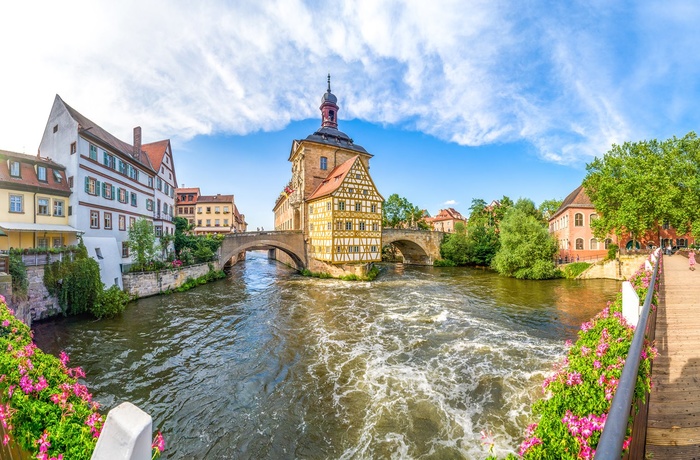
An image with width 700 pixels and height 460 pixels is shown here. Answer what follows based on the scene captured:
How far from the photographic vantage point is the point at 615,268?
25.9 metres

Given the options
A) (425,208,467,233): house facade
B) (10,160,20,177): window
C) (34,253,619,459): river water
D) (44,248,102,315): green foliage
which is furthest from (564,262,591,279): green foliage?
(425,208,467,233): house facade

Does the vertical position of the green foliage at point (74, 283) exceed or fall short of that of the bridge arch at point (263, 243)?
it falls short

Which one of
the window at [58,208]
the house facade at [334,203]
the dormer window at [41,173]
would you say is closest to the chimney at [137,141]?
the dormer window at [41,173]

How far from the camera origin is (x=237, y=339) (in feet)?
39.5

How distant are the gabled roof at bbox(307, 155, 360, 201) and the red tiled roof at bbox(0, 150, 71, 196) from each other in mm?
16613

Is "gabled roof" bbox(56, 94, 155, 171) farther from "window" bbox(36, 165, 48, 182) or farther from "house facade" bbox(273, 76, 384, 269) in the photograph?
"house facade" bbox(273, 76, 384, 269)

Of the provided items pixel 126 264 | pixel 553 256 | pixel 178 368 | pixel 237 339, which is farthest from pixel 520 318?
pixel 126 264

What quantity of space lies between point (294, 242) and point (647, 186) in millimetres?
29690

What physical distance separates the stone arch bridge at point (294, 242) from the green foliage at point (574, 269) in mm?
14311

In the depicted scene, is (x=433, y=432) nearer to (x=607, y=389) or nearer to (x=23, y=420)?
(x=607, y=389)

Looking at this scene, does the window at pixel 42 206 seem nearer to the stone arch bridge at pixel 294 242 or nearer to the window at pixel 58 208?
the window at pixel 58 208

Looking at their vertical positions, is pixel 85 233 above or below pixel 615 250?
above

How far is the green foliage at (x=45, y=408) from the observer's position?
9.96ft

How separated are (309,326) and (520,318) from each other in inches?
384
